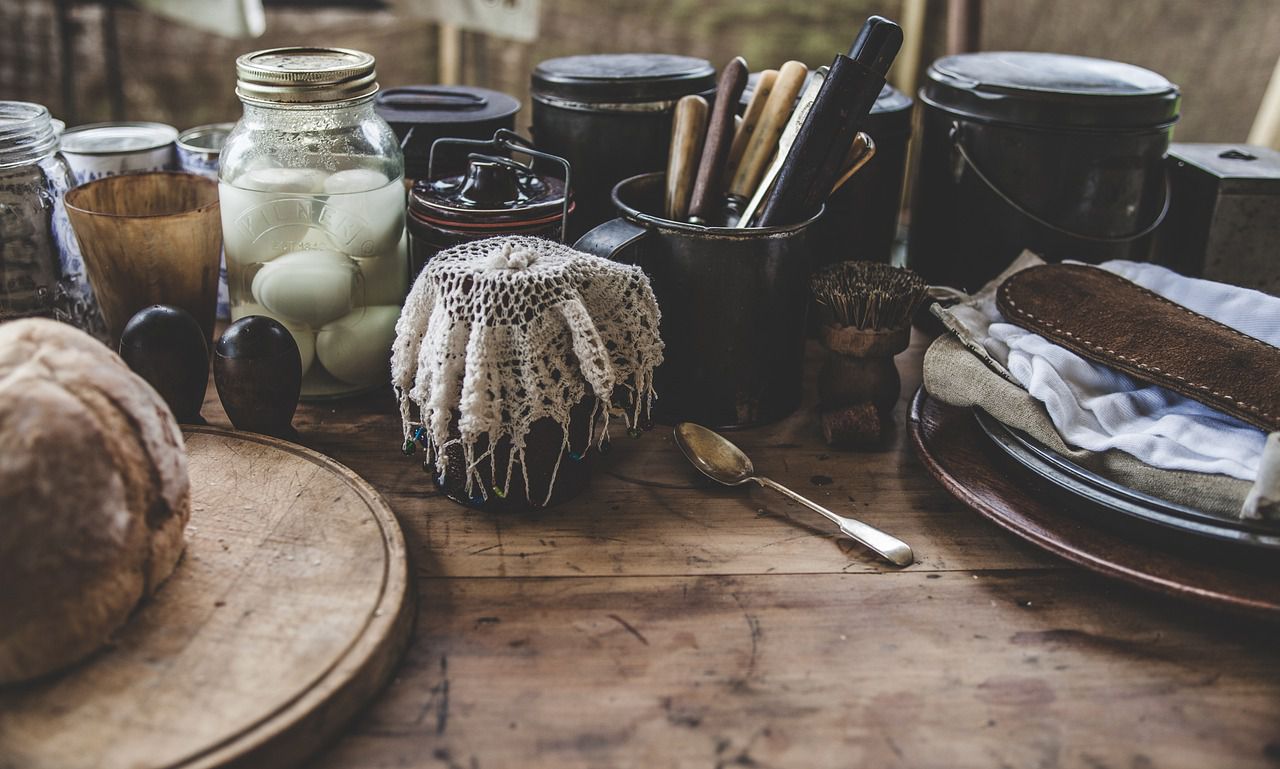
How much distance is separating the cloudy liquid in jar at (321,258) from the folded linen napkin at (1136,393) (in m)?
0.51

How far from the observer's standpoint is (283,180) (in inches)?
33.7

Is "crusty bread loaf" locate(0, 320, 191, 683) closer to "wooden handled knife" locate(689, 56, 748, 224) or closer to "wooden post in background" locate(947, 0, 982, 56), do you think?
"wooden handled knife" locate(689, 56, 748, 224)

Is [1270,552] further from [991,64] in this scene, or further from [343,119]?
[343,119]

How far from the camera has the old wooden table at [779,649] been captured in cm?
57

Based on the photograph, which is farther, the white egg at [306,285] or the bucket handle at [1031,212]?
the bucket handle at [1031,212]

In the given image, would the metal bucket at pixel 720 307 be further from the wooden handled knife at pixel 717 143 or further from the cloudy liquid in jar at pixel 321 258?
the cloudy liquid in jar at pixel 321 258

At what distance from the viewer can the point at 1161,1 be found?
1.73 meters

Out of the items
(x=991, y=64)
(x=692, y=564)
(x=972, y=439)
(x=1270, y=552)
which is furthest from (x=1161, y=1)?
(x=692, y=564)

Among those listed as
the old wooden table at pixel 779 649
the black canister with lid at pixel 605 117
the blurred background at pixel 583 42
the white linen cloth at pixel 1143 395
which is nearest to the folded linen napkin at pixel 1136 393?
the white linen cloth at pixel 1143 395

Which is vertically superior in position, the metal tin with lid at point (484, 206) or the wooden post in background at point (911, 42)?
the wooden post in background at point (911, 42)

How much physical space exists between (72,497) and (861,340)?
0.62 metres

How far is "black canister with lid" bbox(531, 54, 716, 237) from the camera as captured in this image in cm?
100

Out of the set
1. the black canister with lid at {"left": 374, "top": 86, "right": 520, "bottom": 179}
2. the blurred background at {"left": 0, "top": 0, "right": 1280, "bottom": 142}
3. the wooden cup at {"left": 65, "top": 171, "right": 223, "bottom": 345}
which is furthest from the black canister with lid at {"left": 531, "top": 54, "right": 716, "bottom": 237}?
the blurred background at {"left": 0, "top": 0, "right": 1280, "bottom": 142}

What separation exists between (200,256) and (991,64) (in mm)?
858
